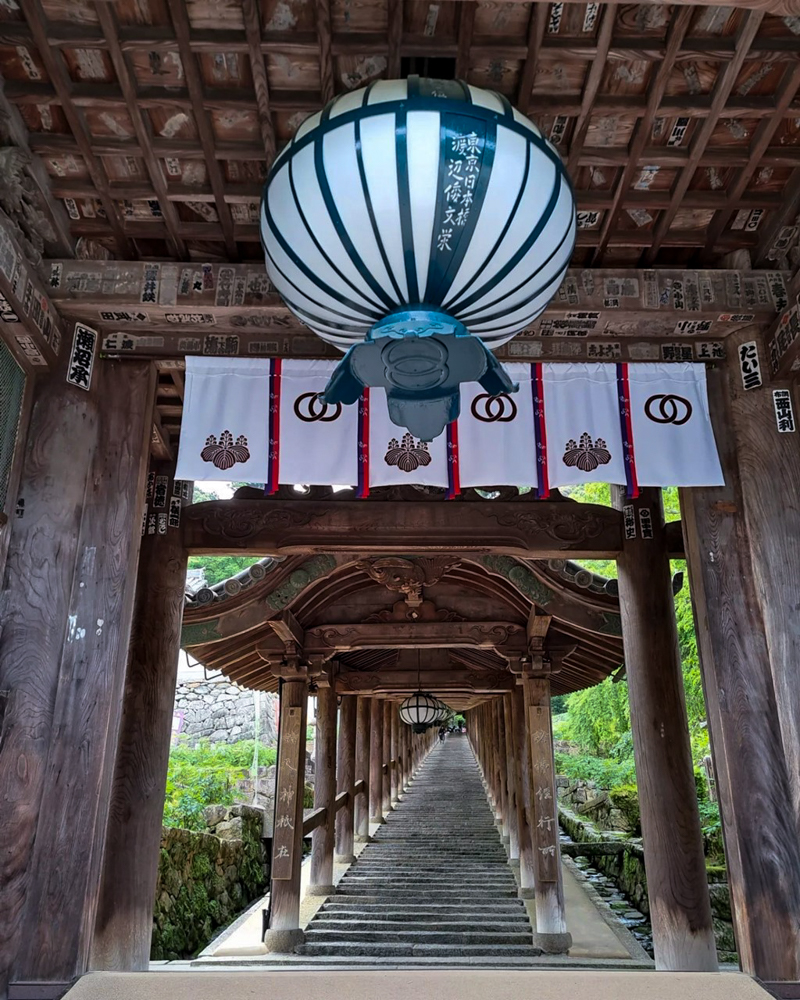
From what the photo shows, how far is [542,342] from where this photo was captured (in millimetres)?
4727

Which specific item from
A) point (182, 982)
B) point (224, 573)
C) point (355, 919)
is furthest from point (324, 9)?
point (224, 573)

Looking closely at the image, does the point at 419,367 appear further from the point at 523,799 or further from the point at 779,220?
the point at 523,799

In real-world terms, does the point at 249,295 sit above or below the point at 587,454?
above

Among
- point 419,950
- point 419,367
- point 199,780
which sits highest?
point 419,367

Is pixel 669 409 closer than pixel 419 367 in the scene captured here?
No

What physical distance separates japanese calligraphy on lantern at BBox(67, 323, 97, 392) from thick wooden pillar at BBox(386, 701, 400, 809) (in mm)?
22164

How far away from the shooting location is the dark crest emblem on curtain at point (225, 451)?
15.1ft

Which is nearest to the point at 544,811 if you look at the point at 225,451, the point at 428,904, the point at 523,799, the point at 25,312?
the point at 523,799

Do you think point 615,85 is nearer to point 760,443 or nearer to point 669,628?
point 760,443

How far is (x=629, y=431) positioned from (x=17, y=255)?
140 inches

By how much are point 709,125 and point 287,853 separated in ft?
33.8

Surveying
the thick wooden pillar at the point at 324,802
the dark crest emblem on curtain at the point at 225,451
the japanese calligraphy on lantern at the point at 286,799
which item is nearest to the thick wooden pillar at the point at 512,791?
the thick wooden pillar at the point at 324,802

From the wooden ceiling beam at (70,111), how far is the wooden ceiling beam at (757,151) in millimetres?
3322

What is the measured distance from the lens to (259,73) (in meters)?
3.44
